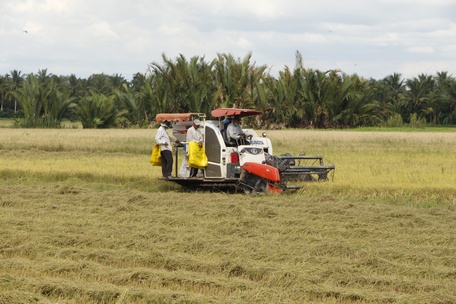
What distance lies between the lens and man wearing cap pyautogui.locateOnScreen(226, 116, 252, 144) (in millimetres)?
15719

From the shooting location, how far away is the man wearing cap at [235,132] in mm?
15719

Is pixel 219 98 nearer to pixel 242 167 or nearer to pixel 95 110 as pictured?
pixel 95 110

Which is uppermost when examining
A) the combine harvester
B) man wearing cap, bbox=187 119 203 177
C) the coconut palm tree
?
the coconut palm tree

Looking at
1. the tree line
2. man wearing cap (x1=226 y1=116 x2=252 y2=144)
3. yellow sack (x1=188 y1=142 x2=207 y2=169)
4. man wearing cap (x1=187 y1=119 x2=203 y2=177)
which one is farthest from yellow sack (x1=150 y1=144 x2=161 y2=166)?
the tree line

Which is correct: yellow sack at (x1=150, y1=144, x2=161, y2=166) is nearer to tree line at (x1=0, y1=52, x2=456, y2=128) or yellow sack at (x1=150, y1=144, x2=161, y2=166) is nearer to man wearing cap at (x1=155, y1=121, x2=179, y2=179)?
man wearing cap at (x1=155, y1=121, x2=179, y2=179)

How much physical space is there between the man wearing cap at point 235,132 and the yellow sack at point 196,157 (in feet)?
2.29

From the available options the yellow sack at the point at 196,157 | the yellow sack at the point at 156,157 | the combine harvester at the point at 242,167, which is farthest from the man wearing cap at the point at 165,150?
the yellow sack at the point at 196,157

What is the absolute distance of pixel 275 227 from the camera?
10867 millimetres

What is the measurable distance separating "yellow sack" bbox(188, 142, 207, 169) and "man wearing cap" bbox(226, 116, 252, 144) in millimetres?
698

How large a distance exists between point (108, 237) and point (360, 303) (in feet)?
13.7

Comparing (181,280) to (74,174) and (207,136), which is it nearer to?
(207,136)

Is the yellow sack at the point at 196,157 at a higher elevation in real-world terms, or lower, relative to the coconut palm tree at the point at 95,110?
lower

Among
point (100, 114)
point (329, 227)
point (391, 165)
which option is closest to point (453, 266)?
point (329, 227)

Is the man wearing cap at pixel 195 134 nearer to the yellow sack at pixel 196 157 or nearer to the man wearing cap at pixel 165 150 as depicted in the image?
the yellow sack at pixel 196 157
